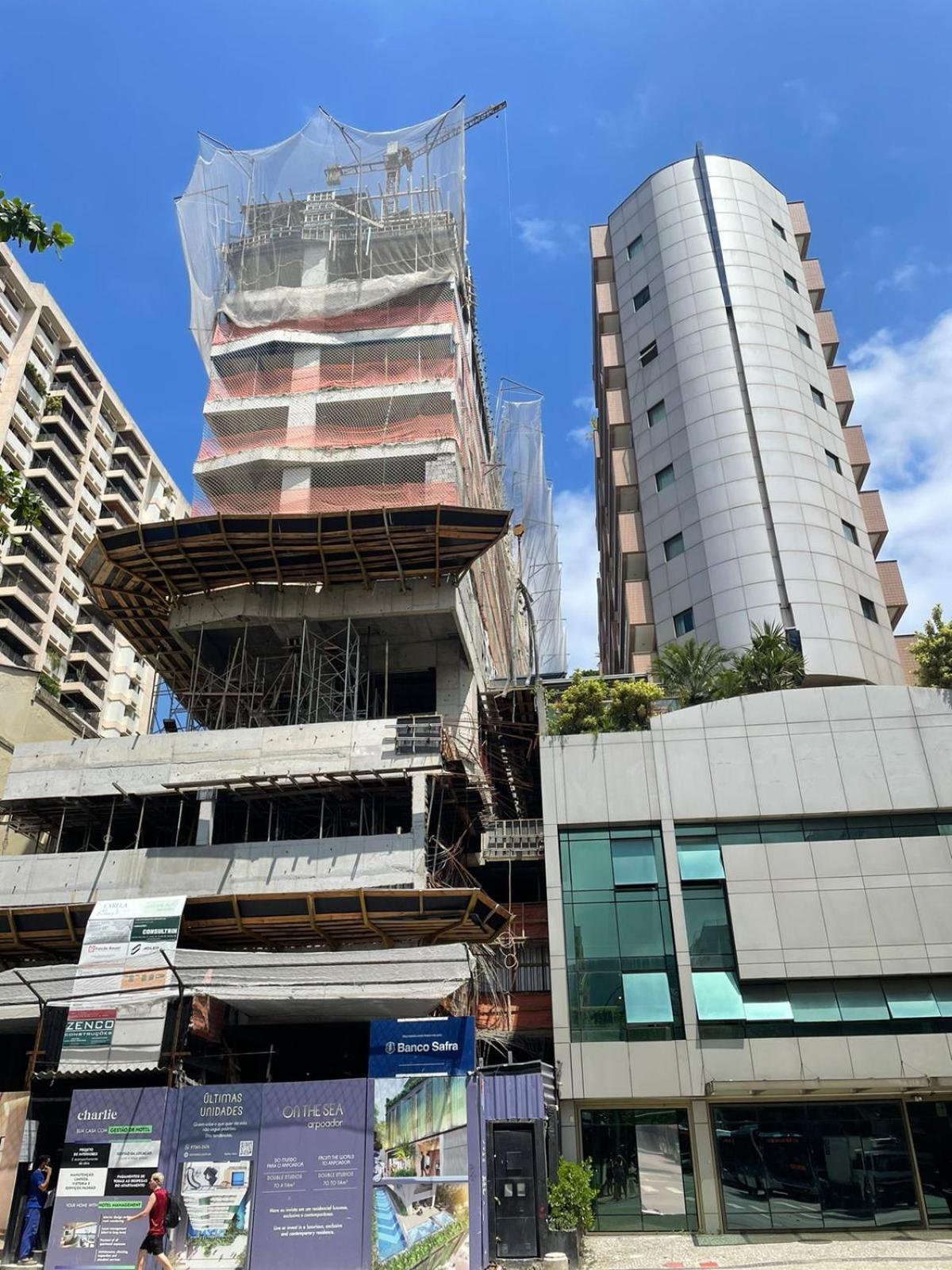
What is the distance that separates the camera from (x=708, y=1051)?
73.7ft

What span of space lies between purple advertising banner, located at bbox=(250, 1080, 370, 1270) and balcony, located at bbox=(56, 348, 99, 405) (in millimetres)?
67180

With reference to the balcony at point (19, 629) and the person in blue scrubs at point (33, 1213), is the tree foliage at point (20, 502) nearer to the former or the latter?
the person in blue scrubs at point (33, 1213)

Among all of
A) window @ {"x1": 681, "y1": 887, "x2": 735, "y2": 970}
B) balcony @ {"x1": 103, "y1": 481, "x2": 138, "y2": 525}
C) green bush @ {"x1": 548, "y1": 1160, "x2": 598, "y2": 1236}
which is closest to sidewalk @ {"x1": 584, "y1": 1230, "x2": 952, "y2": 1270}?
green bush @ {"x1": 548, "y1": 1160, "x2": 598, "y2": 1236}

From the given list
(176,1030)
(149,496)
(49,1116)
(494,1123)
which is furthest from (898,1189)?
(149,496)

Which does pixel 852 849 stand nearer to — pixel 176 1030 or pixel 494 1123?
pixel 494 1123

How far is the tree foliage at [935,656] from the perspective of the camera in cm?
2689

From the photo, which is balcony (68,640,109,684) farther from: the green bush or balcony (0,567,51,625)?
the green bush

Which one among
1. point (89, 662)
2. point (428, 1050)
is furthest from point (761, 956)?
point (89, 662)

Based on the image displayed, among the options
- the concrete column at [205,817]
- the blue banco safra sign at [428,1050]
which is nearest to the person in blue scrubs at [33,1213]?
the blue banco safra sign at [428,1050]

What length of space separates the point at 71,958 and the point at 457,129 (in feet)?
124

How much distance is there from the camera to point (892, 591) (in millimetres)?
39938

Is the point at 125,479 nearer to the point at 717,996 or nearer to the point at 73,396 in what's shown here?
the point at 73,396

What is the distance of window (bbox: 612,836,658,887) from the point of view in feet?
81.5

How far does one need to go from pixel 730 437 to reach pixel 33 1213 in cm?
3542
